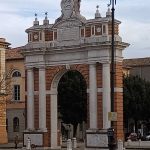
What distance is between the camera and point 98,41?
40.5 meters

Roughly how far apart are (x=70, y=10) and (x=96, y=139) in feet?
33.3

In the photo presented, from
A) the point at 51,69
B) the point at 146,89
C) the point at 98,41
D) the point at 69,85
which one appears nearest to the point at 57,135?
the point at 51,69

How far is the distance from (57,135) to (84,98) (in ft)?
63.9

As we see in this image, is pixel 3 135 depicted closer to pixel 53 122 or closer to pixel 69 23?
pixel 53 122

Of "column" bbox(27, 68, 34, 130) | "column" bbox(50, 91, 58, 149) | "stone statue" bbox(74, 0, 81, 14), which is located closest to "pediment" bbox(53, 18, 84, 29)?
"stone statue" bbox(74, 0, 81, 14)

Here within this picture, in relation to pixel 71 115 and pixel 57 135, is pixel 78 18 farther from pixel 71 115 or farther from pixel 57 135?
pixel 71 115

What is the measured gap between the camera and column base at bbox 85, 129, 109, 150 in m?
40.2

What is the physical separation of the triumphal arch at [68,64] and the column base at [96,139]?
314 mm

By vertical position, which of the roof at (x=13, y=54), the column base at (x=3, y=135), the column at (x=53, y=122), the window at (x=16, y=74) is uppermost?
the roof at (x=13, y=54)

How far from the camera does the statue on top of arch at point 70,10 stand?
42.5 metres

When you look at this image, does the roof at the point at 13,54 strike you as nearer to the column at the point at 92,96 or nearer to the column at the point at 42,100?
the column at the point at 42,100

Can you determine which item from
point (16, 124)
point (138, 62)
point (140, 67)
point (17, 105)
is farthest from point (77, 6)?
point (138, 62)

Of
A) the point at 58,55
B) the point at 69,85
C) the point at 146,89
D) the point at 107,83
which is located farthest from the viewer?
the point at 146,89

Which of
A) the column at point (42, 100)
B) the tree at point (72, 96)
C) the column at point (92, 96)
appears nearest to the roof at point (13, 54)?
the tree at point (72, 96)
